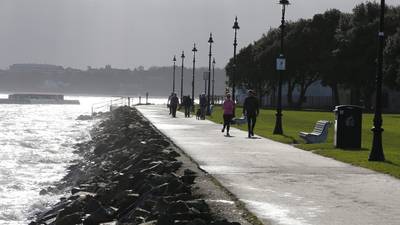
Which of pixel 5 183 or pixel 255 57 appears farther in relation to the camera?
pixel 255 57

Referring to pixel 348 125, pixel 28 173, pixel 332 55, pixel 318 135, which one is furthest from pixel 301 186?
pixel 332 55

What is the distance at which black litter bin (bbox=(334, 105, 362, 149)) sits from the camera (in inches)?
810

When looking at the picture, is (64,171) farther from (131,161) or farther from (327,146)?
(327,146)

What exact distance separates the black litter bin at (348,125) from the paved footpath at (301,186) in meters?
1.51

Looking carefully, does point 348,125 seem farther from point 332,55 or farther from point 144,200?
point 332,55

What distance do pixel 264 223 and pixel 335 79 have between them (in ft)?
223

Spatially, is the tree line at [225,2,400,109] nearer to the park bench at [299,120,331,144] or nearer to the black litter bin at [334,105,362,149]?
the park bench at [299,120,331,144]

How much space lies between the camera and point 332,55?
7675 centimetres

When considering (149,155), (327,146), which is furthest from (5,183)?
(327,146)

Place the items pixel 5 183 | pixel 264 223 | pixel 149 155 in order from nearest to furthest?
pixel 264 223
pixel 149 155
pixel 5 183

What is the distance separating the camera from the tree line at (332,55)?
71.6 m

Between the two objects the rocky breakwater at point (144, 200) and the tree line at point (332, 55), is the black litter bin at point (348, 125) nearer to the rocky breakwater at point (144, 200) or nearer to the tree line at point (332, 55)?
the rocky breakwater at point (144, 200)

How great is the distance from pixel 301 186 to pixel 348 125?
8933 mm

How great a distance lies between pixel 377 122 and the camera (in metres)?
17.1
